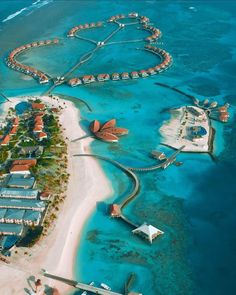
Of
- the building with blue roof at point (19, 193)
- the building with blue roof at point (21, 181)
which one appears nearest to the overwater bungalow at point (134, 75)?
the building with blue roof at point (21, 181)

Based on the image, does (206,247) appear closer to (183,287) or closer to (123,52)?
(183,287)

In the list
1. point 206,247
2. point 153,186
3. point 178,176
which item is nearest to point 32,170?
point 153,186

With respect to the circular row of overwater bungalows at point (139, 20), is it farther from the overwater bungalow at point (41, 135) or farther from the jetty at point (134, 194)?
the jetty at point (134, 194)

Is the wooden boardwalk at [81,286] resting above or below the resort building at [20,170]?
below

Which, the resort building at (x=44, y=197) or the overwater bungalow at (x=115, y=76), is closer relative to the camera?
the resort building at (x=44, y=197)

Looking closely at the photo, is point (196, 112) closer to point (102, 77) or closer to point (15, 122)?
point (102, 77)

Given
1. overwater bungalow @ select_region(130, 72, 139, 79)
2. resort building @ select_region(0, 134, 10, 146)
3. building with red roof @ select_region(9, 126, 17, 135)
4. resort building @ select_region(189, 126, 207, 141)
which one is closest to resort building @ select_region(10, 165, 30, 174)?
resort building @ select_region(0, 134, 10, 146)
